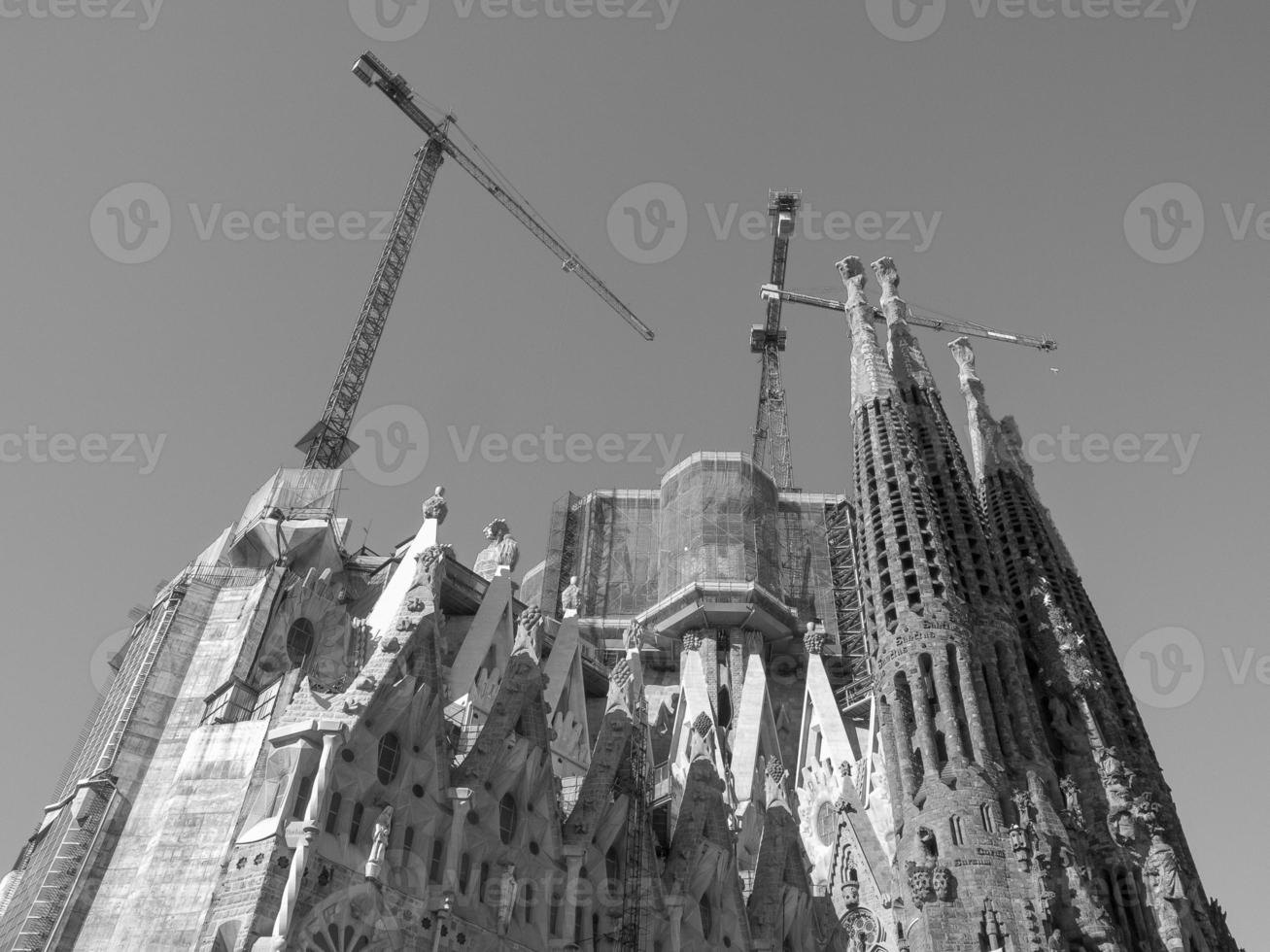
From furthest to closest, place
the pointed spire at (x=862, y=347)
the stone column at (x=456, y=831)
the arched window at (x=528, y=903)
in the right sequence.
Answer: the pointed spire at (x=862, y=347)
the arched window at (x=528, y=903)
the stone column at (x=456, y=831)

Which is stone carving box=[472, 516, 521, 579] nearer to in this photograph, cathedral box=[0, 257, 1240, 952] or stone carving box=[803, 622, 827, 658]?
cathedral box=[0, 257, 1240, 952]

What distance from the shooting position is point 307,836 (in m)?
Result: 20.7

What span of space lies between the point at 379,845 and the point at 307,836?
1606 mm

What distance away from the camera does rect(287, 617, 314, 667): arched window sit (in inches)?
1228

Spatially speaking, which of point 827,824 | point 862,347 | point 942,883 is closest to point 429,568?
point 942,883

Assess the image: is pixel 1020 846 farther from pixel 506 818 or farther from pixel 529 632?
pixel 506 818

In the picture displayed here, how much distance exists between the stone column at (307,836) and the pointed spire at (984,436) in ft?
162

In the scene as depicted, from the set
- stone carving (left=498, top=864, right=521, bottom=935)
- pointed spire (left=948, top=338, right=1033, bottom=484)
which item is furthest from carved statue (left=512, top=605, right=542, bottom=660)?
pointed spire (left=948, top=338, right=1033, bottom=484)

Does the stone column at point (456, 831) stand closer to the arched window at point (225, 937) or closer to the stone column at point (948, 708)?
the arched window at point (225, 937)

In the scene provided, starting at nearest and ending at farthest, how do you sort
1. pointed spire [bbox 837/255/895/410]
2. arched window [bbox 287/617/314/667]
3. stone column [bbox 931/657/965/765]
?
arched window [bbox 287/617/314/667] < stone column [bbox 931/657/965/765] < pointed spire [bbox 837/255/895/410]

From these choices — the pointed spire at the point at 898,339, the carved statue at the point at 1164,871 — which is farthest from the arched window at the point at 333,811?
the pointed spire at the point at 898,339

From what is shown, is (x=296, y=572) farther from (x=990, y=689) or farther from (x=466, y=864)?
(x=990, y=689)

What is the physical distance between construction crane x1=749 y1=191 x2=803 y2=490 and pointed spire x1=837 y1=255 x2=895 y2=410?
13126mm

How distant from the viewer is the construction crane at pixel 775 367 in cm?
7294
